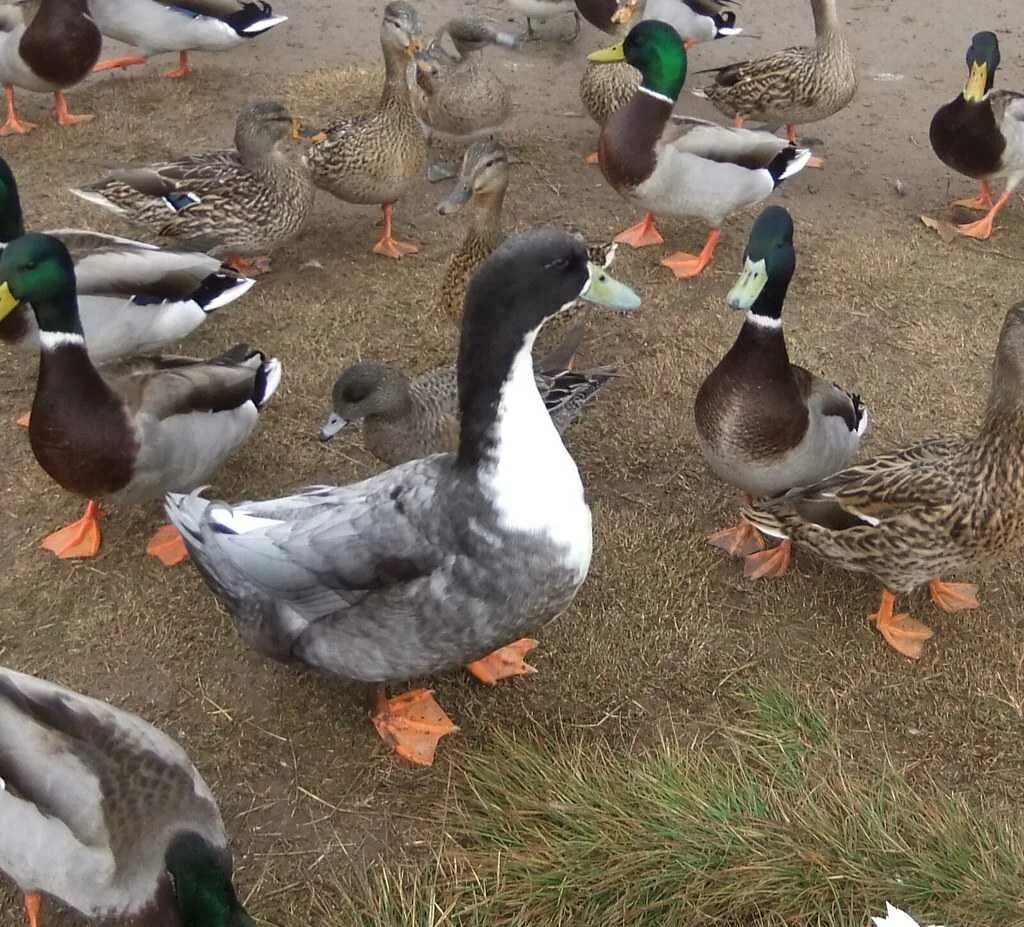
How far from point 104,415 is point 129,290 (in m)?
0.89

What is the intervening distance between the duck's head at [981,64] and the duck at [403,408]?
3.20 m

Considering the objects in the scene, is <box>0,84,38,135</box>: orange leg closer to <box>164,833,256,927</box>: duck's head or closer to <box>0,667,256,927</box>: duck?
<box>0,667,256,927</box>: duck

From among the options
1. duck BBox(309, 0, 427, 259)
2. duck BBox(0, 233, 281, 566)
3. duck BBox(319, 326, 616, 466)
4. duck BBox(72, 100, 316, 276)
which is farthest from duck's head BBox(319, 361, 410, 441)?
duck BBox(309, 0, 427, 259)

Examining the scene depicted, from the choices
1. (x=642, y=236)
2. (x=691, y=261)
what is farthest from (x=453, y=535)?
(x=642, y=236)

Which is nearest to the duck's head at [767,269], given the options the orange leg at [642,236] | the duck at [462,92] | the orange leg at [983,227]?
the orange leg at [642,236]

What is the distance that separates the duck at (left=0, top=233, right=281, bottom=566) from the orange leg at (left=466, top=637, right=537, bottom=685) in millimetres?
1117

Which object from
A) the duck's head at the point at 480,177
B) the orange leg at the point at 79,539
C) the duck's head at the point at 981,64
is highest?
the duck's head at the point at 981,64

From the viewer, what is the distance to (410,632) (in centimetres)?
273

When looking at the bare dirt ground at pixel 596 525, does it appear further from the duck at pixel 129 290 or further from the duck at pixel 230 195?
the duck at pixel 129 290

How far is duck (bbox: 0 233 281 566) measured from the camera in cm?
335

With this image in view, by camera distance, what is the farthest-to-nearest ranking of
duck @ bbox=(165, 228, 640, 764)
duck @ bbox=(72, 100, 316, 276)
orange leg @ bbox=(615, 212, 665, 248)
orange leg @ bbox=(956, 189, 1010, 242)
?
orange leg @ bbox=(956, 189, 1010, 242) → orange leg @ bbox=(615, 212, 665, 248) → duck @ bbox=(72, 100, 316, 276) → duck @ bbox=(165, 228, 640, 764)

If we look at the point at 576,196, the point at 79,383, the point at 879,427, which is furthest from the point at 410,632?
the point at 576,196

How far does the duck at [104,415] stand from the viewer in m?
3.35

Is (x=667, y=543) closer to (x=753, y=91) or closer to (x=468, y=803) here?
(x=468, y=803)
